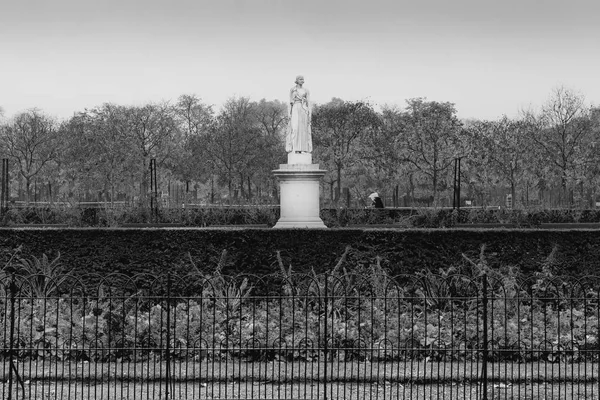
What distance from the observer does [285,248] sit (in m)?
16.3

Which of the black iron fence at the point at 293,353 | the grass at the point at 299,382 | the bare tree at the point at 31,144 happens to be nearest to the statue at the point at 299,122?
the black iron fence at the point at 293,353

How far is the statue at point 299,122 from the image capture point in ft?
73.2

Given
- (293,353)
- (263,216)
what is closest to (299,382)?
(293,353)

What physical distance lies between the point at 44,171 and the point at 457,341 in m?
44.1

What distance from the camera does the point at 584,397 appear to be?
28.7 ft

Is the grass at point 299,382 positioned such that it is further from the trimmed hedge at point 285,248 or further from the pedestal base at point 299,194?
the pedestal base at point 299,194

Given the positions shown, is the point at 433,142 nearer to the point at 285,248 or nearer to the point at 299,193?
the point at 299,193

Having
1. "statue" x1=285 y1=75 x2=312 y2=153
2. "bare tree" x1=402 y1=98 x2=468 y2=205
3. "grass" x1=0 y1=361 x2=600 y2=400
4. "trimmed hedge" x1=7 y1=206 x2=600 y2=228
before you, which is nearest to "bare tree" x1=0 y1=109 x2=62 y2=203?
"trimmed hedge" x1=7 y1=206 x2=600 y2=228

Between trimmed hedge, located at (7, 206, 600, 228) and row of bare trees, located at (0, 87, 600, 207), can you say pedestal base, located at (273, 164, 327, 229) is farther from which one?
row of bare trees, located at (0, 87, 600, 207)

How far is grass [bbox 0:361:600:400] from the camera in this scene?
345 inches

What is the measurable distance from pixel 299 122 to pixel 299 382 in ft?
45.7

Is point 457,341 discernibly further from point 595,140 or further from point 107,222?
point 595,140

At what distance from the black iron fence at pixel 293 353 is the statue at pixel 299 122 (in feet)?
34.5

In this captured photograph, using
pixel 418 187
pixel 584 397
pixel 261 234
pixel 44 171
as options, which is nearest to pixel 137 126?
pixel 44 171
